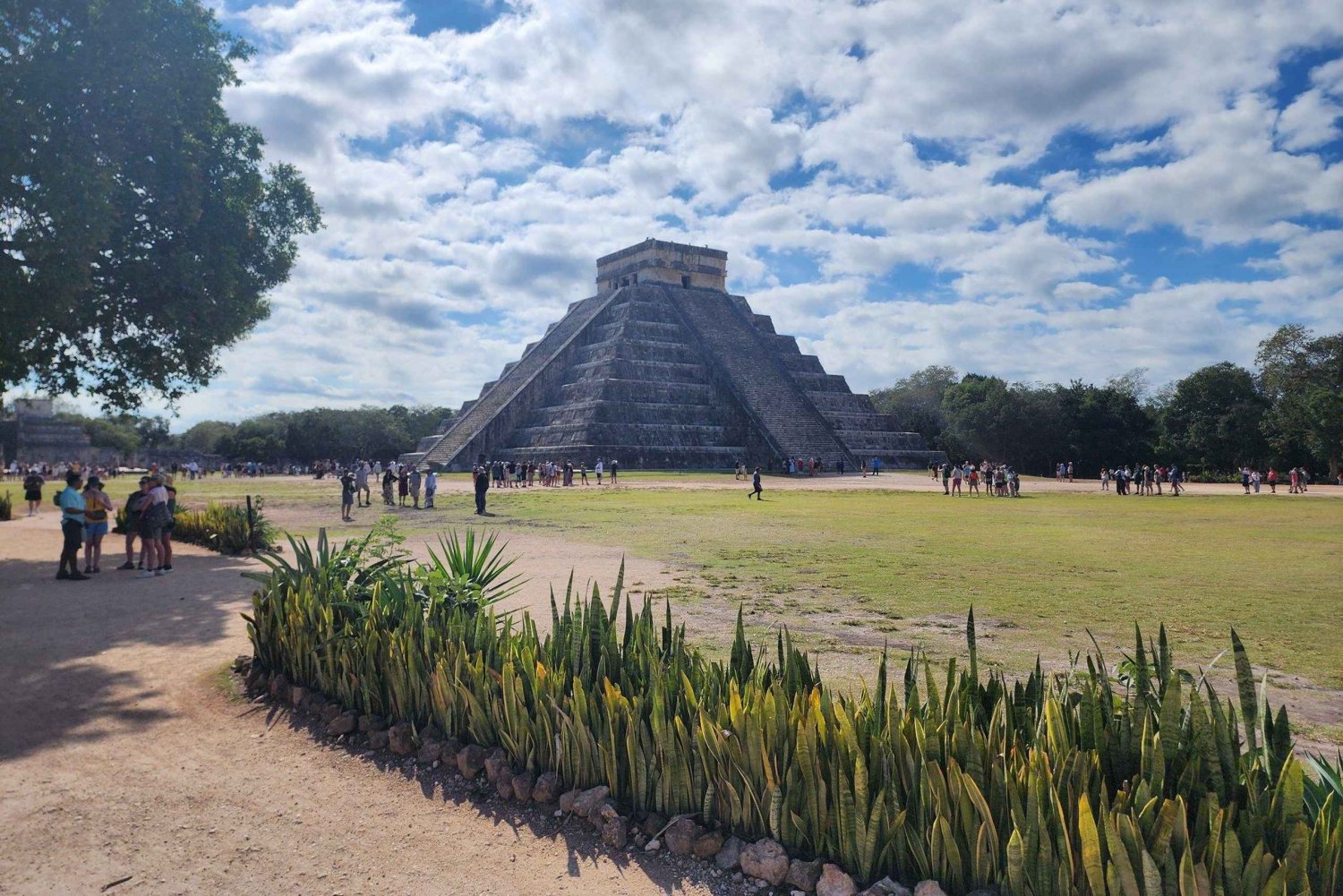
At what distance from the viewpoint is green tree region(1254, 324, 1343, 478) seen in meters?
35.1

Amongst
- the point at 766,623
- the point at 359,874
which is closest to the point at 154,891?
the point at 359,874

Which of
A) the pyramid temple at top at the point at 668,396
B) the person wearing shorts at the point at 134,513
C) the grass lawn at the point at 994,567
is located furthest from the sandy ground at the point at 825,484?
the person wearing shorts at the point at 134,513

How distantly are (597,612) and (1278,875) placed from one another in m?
2.73

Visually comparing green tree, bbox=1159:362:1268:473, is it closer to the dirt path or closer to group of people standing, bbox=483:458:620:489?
group of people standing, bbox=483:458:620:489

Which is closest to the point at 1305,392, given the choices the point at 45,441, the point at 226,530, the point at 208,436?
the point at 226,530

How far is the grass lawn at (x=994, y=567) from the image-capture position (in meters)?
6.38

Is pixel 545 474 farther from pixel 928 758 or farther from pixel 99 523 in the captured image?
pixel 928 758

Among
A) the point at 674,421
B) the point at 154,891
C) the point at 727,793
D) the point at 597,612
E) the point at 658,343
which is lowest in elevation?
the point at 154,891

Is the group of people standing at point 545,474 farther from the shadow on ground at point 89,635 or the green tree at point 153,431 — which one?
the green tree at point 153,431

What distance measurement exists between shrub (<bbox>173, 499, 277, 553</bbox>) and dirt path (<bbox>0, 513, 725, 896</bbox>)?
6.62 metres

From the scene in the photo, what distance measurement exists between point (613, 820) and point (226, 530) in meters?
11.7

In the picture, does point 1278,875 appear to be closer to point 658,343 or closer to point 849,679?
point 849,679

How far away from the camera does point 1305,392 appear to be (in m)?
38.4

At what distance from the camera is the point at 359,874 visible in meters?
3.16
